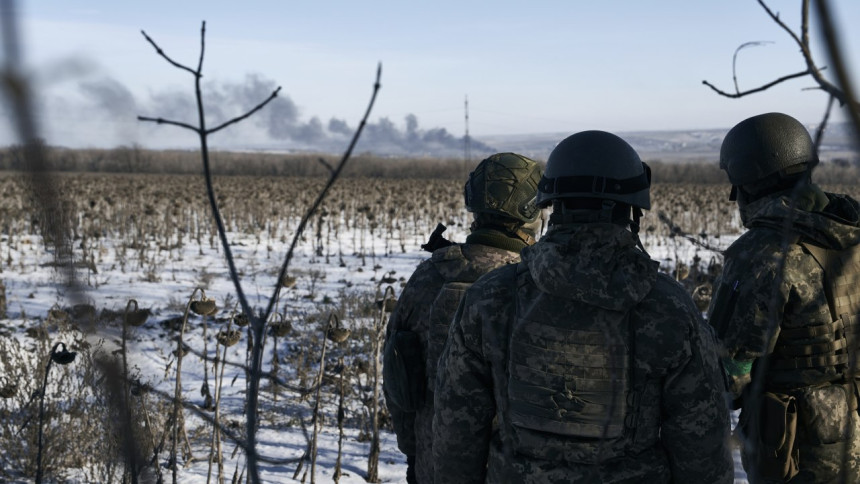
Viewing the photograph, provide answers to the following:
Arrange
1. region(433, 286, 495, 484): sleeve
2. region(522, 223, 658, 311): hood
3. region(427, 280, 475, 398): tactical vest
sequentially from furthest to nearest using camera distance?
region(427, 280, 475, 398): tactical vest → region(433, 286, 495, 484): sleeve → region(522, 223, 658, 311): hood

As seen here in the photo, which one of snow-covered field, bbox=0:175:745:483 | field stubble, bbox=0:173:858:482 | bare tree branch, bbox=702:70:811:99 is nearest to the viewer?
bare tree branch, bbox=702:70:811:99

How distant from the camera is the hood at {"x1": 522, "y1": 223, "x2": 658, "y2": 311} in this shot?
186 cm

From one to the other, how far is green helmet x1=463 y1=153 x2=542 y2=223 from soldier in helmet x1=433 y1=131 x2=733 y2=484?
0.84 m

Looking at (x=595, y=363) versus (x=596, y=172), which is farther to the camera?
(x=596, y=172)

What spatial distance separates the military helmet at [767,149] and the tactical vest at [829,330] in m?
0.36

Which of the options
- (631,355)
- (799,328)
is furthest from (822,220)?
(631,355)

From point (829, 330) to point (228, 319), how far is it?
5166 millimetres

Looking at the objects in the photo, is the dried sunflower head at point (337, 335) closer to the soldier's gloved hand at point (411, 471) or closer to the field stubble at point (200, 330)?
the field stubble at point (200, 330)

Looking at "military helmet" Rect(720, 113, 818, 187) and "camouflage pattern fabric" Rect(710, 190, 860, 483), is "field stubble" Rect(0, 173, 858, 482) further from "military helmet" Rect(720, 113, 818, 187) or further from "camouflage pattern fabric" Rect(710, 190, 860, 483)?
"military helmet" Rect(720, 113, 818, 187)

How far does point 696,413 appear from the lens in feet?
6.17

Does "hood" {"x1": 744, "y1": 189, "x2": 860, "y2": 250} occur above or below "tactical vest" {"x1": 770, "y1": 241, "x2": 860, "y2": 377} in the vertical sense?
above

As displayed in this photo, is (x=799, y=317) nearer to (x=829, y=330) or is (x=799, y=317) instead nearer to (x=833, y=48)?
(x=829, y=330)

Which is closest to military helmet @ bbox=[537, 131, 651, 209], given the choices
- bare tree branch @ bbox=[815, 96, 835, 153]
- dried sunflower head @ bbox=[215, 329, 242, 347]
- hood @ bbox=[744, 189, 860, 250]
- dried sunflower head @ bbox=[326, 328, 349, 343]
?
hood @ bbox=[744, 189, 860, 250]

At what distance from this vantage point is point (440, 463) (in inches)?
83.7
